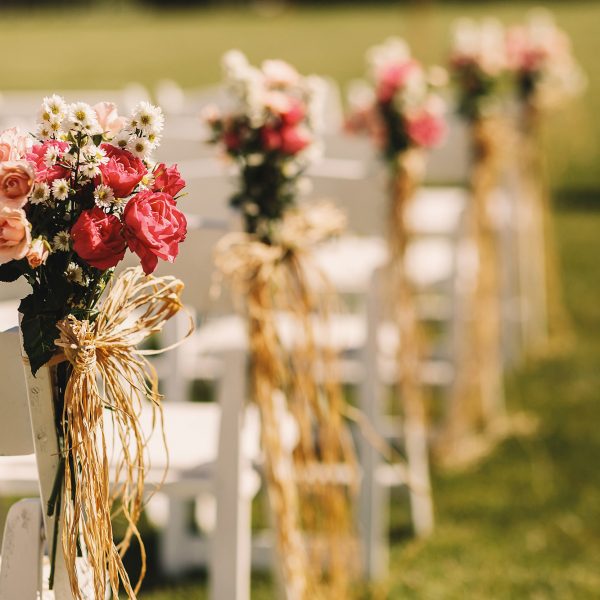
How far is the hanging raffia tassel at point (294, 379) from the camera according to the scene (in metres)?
3.00

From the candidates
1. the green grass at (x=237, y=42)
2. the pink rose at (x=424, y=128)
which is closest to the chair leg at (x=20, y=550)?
the pink rose at (x=424, y=128)

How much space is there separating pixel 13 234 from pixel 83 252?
0.37 feet

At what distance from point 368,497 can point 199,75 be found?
17930 millimetres

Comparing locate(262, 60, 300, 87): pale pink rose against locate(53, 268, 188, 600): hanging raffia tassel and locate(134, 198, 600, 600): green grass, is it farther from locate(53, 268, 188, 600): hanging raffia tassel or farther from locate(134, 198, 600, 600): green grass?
locate(134, 198, 600, 600): green grass

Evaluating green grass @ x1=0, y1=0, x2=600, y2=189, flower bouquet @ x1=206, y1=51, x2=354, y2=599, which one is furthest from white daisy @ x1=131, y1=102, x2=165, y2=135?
green grass @ x1=0, y1=0, x2=600, y2=189

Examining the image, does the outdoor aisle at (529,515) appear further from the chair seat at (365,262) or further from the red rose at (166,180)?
the red rose at (166,180)

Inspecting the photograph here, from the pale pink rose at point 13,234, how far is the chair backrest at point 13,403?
22 cm

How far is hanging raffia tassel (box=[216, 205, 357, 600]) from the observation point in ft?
9.86

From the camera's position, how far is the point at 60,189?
181cm

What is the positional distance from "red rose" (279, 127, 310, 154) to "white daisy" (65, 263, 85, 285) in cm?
127

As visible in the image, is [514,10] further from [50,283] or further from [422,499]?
[50,283]

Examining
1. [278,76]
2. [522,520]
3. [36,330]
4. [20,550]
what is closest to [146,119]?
[36,330]

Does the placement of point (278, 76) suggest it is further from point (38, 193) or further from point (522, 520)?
point (522, 520)

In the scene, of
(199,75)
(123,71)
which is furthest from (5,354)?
(123,71)
